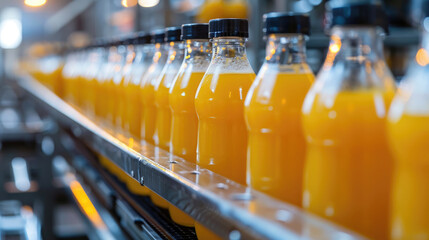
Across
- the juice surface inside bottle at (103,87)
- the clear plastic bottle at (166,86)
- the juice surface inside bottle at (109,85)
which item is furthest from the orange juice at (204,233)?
the juice surface inside bottle at (103,87)

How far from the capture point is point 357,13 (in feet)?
1.83

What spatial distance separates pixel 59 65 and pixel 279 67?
10.3 feet

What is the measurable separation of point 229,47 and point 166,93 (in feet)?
0.96

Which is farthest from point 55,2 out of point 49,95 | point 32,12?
point 49,95

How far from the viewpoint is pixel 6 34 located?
33.0ft

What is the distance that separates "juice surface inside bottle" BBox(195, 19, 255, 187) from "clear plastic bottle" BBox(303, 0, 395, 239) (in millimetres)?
264

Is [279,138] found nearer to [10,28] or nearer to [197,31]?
[197,31]

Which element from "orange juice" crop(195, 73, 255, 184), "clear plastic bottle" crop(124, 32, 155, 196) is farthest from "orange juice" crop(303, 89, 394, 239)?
"clear plastic bottle" crop(124, 32, 155, 196)

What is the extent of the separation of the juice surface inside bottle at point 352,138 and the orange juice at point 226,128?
10.3 inches

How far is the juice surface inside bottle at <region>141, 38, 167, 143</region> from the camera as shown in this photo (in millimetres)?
1305

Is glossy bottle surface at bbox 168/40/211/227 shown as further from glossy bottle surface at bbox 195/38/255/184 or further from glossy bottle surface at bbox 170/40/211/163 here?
glossy bottle surface at bbox 195/38/255/184

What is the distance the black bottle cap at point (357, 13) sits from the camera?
556 mm

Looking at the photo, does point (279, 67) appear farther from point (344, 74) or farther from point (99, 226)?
point (99, 226)

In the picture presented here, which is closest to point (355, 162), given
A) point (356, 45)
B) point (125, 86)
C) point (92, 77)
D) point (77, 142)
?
point (356, 45)
